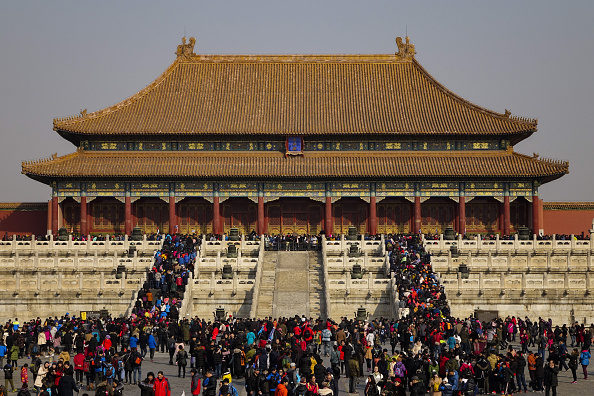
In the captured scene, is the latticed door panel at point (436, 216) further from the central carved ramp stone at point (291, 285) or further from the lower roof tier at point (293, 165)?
the central carved ramp stone at point (291, 285)

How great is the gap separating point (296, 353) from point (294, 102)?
4484cm

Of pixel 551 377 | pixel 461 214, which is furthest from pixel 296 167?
pixel 551 377

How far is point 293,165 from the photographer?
68938mm

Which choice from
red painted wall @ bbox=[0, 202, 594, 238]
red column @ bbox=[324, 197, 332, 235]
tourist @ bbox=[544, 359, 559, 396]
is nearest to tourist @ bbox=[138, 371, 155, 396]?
tourist @ bbox=[544, 359, 559, 396]

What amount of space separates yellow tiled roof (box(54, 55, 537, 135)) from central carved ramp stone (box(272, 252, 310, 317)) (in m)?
20.1

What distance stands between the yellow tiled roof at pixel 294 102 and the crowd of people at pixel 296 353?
87.6ft

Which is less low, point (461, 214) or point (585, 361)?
point (461, 214)

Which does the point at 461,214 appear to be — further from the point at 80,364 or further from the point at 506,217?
the point at 80,364

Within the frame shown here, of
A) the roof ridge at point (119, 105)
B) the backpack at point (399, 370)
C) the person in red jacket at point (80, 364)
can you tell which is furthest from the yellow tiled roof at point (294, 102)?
the backpack at point (399, 370)

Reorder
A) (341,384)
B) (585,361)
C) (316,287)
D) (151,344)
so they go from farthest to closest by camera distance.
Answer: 1. (316,287)
2. (151,344)
3. (585,361)
4. (341,384)

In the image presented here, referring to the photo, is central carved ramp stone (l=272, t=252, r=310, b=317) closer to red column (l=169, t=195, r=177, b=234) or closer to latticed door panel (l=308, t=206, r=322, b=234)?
red column (l=169, t=195, r=177, b=234)

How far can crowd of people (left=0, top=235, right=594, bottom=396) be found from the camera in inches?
1049

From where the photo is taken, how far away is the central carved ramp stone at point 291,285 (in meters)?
43.2

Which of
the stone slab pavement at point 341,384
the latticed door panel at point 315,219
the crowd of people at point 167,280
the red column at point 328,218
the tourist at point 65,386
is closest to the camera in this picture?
the tourist at point 65,386
